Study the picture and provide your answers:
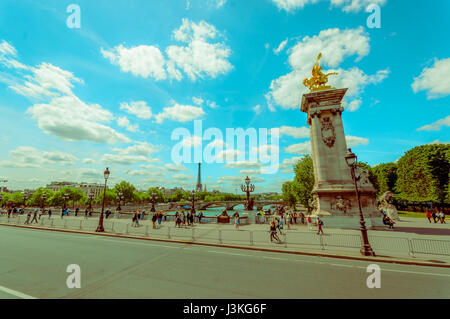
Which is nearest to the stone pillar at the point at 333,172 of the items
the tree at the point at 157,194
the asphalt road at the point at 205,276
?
the asphalt road at the point at 205,276

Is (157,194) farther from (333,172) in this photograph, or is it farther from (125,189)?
(333,172)

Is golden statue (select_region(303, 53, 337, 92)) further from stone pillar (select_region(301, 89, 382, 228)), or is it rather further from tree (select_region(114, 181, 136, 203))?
tree (select_region(114, 181, 136, 203))

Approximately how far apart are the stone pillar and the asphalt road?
1201 cm

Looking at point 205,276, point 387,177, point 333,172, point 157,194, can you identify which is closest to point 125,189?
point 157,194

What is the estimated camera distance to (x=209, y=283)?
21.3 feet

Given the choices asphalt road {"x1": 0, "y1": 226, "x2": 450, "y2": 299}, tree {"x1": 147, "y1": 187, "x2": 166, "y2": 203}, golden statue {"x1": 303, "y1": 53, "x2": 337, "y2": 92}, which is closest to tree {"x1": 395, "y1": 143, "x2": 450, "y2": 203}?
golden statue {"x1": 303, "y1": 53, "x2": 337, "y2": 92}

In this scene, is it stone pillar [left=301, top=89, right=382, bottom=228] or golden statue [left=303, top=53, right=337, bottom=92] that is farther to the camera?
golden statue [left=303, top=53, right=337, bottom=92]

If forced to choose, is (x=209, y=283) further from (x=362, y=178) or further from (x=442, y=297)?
(x=362, y=178)

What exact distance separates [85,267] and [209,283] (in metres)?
5.81

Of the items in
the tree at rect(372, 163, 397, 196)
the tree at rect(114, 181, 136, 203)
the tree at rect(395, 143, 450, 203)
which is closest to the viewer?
the tree at rect(395, 143, 450, 203)

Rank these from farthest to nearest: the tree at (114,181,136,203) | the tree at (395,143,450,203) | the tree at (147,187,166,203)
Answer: the tree at (147,187,166,203)
the tree at (114,181,136,203)
the tree at (395,143,450,203)

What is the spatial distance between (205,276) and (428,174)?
53.9m

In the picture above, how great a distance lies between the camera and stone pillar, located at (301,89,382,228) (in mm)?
20047

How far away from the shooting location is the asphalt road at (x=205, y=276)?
5.80 metres
